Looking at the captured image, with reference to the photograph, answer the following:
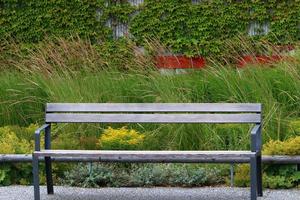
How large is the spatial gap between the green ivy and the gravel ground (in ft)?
21.4

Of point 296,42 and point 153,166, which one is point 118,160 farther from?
point 296,42

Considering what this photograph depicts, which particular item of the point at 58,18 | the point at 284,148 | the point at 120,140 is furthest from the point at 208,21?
the point at 284,148

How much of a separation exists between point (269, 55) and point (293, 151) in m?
3.96

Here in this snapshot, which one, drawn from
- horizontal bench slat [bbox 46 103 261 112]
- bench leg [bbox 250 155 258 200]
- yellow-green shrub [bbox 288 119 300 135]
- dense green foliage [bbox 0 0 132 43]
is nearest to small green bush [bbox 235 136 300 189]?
yellow-green shrub [bbox 288 119 300 135]

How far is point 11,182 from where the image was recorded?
327 inches

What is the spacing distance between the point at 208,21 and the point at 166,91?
15.5 feet

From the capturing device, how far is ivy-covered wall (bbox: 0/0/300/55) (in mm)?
14227

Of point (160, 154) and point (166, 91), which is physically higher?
point (166, 91)

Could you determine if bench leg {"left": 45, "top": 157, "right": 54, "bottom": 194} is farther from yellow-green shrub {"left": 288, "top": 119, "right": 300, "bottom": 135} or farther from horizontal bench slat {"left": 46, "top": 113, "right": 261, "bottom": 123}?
yellow-green shrub {"left": 288, "top": 119, "right": 300, "bottom": 135}

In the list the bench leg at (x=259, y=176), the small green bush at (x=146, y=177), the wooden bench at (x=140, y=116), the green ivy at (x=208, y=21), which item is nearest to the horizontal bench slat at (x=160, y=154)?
the wooden bench at (x=140, y=116)

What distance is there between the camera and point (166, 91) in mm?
9945

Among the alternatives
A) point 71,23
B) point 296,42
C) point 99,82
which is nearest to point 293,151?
point 99,82

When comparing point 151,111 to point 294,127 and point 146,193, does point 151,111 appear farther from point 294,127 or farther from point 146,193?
point 294,127

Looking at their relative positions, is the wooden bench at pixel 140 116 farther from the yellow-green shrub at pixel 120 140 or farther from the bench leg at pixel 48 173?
the yellow-green shrub at pixel 120 140
